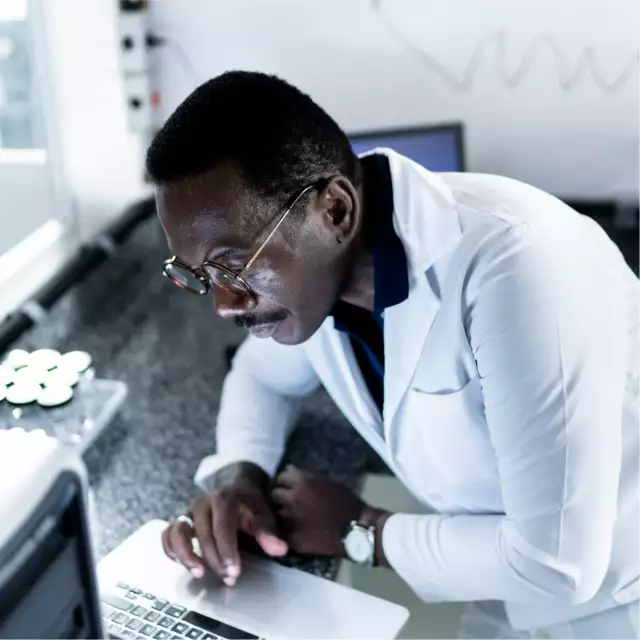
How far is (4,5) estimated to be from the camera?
1471 millimetres

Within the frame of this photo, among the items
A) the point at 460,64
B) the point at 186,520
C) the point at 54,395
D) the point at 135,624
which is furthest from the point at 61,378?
the point at 460,64

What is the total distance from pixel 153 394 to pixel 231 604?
46 centimetres

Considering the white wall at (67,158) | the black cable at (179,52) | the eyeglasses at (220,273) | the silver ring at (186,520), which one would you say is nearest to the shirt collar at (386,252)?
the eyeglasses at (220,273)

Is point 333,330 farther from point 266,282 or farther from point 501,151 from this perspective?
point 501,151

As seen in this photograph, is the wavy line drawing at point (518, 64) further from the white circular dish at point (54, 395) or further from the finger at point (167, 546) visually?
the finger at point (167, 546)

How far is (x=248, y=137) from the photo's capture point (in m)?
0.79

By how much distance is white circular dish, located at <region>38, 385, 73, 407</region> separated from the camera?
110cm

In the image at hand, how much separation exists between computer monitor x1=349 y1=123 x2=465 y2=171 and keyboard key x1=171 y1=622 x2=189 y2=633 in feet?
3.45

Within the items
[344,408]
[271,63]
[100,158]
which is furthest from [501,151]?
[344,408]

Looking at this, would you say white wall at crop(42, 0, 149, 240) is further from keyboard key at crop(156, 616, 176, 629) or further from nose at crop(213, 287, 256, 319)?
keyboard key at crop(156, 616, 176, 629)

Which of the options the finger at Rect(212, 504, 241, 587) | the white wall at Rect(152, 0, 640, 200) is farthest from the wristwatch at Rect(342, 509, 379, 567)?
the white wall at Rect(152, 0, 640, 200)

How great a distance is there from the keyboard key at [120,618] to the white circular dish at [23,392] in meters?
0.33

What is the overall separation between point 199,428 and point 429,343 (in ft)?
1.41

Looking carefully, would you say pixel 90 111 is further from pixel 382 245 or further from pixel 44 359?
pixel 382 245
